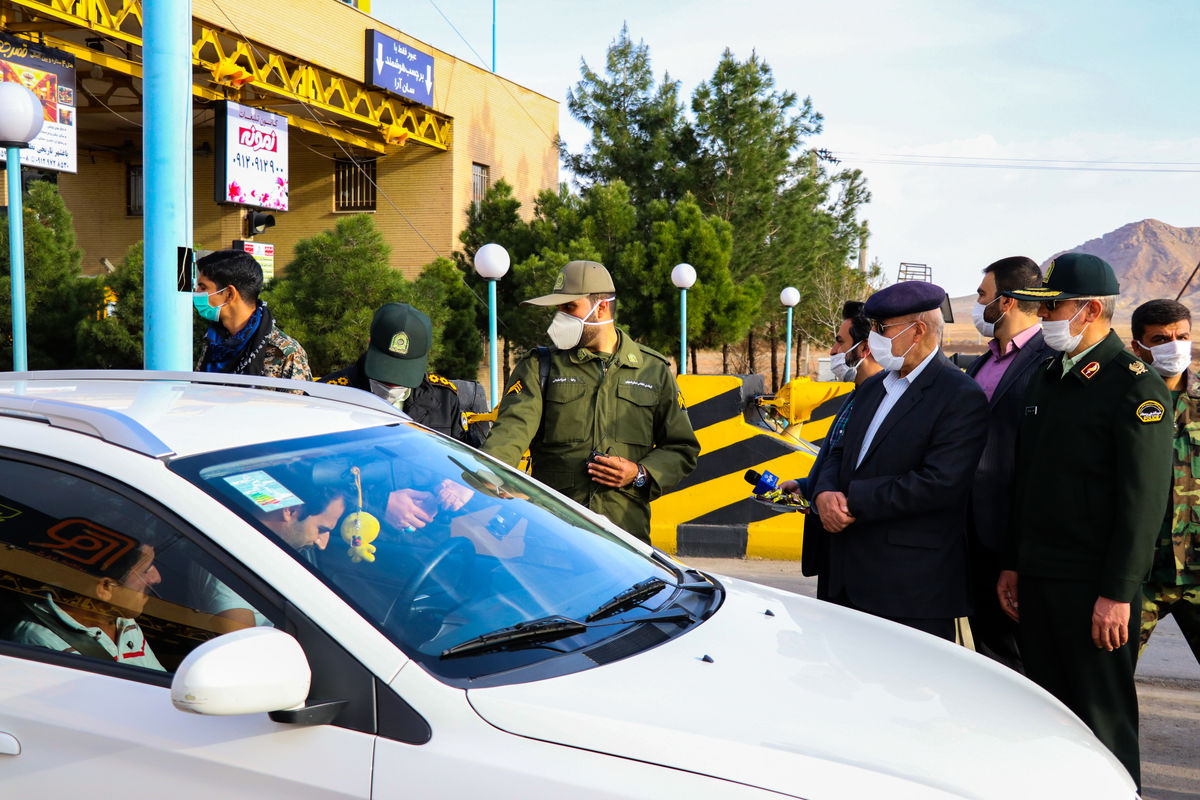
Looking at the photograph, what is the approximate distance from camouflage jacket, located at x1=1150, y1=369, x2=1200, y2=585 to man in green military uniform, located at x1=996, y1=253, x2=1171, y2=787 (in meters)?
0.36

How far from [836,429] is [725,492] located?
383 cm

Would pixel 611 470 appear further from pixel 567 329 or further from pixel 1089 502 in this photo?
pixel 1089 502

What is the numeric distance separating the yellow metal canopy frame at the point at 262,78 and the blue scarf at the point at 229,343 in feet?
52.2

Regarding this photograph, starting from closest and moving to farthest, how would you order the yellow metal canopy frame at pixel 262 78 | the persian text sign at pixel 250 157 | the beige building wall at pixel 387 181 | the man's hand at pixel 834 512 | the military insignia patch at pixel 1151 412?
the military insignia patch at pixel 1151 412, the man's hand at pixel 834 512, the yellow metal canopy frame at pixel 262 78, the persian text sign at pixel 250 157, the beige building wall at pixel 387 181

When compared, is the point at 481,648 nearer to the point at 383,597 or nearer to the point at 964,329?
the point at 383,597

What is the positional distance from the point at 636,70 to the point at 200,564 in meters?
29.6

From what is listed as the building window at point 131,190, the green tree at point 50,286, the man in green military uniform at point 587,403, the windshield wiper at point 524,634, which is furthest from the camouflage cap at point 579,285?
the building window at point 131,190

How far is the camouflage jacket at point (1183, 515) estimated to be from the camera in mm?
3549

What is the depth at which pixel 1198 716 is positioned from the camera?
4582 mm

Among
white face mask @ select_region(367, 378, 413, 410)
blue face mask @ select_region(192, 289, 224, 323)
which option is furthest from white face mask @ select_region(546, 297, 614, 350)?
blue face mask @ select_region(192, 289, 224, 323)

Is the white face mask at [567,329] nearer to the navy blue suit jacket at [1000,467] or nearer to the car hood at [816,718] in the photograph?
the navy blue suit jacket at [1000,467]

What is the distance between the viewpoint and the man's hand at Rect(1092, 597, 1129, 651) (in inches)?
122

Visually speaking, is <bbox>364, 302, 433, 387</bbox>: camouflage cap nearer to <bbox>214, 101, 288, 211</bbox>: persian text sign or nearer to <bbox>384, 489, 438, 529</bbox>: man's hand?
<bbox>384, 489, 438, 529</bbox>: man's hand

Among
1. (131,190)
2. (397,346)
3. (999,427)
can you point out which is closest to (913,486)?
(999,427)
